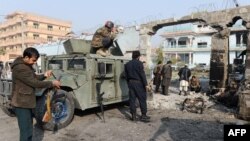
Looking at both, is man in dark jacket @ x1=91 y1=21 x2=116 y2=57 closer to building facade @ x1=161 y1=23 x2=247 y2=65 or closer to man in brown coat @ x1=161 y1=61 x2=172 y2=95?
man in brown coat @ x1=161 y1=61 x2=172 y2=95

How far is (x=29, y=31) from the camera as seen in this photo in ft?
164

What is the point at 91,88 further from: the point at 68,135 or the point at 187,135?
the point at 187,135

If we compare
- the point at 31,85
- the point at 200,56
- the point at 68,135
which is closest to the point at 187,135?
the point at 68,135

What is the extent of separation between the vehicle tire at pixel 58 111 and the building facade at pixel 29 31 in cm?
4428

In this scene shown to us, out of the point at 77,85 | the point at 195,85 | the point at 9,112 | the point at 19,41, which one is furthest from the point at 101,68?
the point at 19,41

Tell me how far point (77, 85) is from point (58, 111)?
74 cm

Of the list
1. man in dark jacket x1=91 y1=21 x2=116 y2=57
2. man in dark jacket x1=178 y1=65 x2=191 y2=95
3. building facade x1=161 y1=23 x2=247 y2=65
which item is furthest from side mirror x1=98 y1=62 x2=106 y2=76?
building facade x1=161 y1=23 x2=247 y2=65

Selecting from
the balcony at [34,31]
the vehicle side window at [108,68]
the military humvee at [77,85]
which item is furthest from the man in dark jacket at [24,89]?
the balcony at [34,31]

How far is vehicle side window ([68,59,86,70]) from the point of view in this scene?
668 cm

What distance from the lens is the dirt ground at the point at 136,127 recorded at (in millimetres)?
5336

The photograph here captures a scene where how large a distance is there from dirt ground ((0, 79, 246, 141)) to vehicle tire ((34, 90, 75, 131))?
129mm

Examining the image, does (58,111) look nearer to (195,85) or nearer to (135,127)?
(135,127)

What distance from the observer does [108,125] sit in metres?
6.21

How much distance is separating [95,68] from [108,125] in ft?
4.41
